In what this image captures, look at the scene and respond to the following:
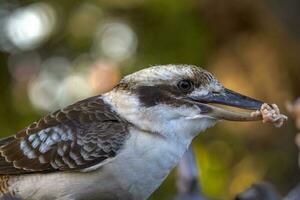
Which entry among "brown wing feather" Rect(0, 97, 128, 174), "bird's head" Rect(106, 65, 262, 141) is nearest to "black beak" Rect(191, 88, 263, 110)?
"bird's head" Rect(106, 65, 262, 141)

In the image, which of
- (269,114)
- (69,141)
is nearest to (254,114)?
(269,114)

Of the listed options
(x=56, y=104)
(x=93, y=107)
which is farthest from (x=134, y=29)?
(x=93, y=107)

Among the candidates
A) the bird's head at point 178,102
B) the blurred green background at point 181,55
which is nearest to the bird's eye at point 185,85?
the bird's head at point 178,102

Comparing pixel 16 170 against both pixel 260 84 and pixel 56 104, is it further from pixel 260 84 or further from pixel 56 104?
pixel 260 84

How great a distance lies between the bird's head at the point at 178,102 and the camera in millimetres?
2443

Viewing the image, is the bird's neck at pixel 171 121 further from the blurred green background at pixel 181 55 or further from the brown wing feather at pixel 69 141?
the blurred green background at pixel 181 55

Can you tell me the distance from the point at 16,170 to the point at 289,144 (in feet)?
10.9

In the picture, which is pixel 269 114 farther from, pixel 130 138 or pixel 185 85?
pixel 130 138

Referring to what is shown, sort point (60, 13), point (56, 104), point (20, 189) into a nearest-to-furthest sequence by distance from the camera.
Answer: point (20, 189) → point (56, 104) → point (60, 13)

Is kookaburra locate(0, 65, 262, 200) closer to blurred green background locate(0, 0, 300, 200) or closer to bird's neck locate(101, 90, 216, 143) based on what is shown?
bird's neck locate(101, 90, 216, 143)

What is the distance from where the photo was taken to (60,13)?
17.4 feet

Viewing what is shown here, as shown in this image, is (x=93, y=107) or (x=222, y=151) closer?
(x=93, y=107)

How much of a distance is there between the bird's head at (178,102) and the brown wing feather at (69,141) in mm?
66

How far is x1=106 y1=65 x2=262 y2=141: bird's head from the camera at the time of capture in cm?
244
